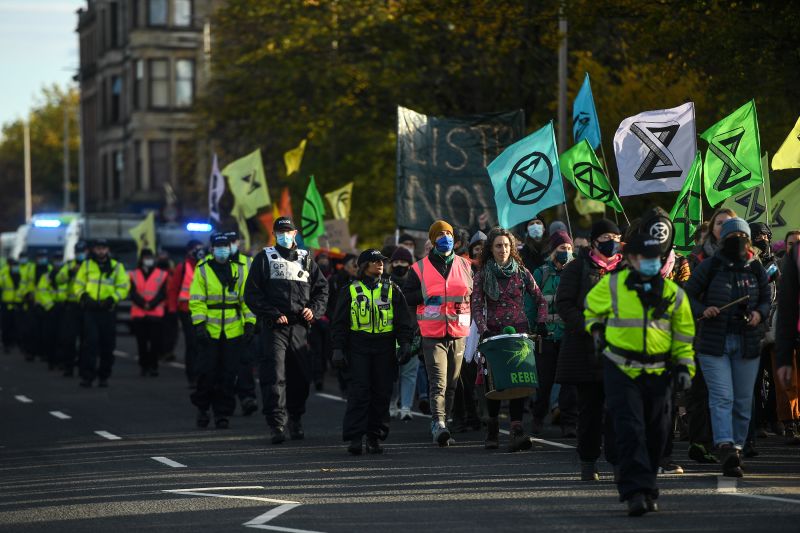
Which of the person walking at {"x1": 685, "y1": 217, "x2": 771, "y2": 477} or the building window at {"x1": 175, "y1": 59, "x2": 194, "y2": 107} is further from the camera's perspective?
the building window at {"x1": 175, "y1": 59, "x2": 194, "y2": 107}

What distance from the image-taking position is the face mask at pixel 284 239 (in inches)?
599

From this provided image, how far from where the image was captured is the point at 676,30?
2175 cm

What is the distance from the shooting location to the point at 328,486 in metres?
11.8

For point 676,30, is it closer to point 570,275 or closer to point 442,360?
point 442,360

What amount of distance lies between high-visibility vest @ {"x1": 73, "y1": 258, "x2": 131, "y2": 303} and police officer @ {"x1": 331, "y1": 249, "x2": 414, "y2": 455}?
9.47 m

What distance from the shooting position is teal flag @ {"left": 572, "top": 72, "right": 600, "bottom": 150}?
1698 cm

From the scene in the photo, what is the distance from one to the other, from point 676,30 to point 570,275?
1057 centimetres

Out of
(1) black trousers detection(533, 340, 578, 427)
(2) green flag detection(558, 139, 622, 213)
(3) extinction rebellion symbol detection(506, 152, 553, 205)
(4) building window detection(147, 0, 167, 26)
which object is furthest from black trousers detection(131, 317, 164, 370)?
(4) building window detection(147, 0, 167, 26)

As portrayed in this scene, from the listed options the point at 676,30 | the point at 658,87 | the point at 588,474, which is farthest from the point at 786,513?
the point at 658,87

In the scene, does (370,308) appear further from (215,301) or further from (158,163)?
(158,163)

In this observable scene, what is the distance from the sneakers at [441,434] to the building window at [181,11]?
6317cm

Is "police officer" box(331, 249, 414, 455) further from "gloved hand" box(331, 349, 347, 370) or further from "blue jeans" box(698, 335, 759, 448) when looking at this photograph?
"blue jeans" box(698, 335, 759, 448)

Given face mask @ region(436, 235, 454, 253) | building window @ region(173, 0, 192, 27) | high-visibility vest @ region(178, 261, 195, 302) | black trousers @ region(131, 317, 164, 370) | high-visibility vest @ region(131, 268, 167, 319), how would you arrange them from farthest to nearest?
building window @ region(173, 0, 192, 27) → high-visibility vest @ region(131, 268, 167, 319) → black trousers @ region(131, 317, 164, 370) → high-visibility vest @ region(178, 261, 195, 302) → face mask @ region(436, 235, 454, 253)

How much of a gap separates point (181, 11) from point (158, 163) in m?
6.99
